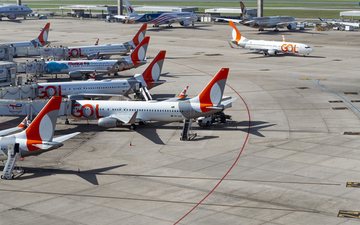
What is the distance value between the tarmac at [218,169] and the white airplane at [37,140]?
76.3 inches

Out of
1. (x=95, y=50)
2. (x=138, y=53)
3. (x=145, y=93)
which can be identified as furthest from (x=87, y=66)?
(x=145, y=93)

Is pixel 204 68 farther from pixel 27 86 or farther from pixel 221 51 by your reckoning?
pixel 27 86

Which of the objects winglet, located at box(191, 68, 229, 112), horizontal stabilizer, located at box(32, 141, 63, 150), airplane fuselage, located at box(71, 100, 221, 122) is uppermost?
winglet, located at box(191, 68, 229, 112)

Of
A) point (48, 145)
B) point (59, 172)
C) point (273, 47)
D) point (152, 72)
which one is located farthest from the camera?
point (273, 47)

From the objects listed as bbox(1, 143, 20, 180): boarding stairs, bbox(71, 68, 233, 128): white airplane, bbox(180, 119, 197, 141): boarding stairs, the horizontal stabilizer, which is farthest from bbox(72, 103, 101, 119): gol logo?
the horizontal stabilizer

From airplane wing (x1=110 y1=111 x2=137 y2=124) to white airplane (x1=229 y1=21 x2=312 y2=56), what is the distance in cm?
6671

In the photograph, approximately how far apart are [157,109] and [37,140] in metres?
18.6

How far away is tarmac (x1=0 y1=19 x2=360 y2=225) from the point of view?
4594 centimetres

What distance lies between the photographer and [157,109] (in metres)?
69.9

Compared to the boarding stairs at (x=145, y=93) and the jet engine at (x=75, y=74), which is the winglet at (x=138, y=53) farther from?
the boarding stairs at (x=145, y=93)

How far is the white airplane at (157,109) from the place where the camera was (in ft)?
225

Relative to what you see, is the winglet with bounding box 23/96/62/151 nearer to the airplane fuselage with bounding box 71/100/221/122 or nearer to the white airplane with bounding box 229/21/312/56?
the airplane fuselage with bounding box 71/100/221/122

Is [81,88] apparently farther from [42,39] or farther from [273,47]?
[42,39]

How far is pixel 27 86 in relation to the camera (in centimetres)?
8300
